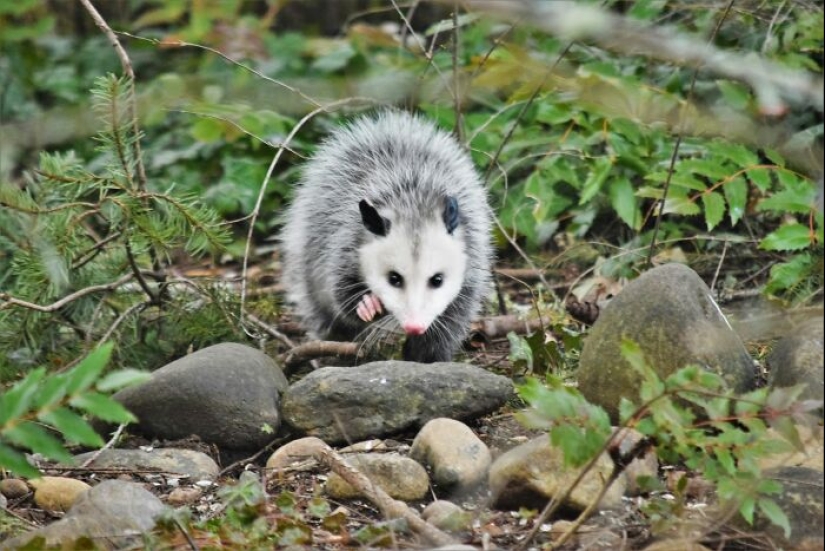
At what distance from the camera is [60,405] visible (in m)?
2.15

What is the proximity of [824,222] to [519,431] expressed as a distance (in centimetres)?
140

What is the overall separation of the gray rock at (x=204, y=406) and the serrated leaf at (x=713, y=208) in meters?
1.71

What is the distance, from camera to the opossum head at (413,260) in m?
3.80

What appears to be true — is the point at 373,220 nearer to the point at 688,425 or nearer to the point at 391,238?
the point at 391,238

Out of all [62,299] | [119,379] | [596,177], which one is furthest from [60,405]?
[596,177]

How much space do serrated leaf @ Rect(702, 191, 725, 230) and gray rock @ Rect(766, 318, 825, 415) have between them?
1.22 metres

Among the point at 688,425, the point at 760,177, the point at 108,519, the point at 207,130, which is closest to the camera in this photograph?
the point at 688,425

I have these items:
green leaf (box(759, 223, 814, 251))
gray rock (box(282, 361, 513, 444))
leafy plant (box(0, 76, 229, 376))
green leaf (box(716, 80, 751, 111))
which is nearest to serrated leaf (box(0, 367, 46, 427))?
gray rock (box(282, 361, 513, 444))

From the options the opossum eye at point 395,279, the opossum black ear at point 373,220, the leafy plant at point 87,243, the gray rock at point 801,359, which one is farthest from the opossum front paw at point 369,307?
the gray rock at point 801,359

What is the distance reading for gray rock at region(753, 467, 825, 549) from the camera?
2453mm

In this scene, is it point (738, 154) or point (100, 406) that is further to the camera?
point (738, 154)

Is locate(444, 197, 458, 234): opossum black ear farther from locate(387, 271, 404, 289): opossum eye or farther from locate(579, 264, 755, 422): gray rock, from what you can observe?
locate(579, 264, 755, 422): gray rock

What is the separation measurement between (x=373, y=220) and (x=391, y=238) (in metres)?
0.08

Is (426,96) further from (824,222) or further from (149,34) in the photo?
→ (149,34)
